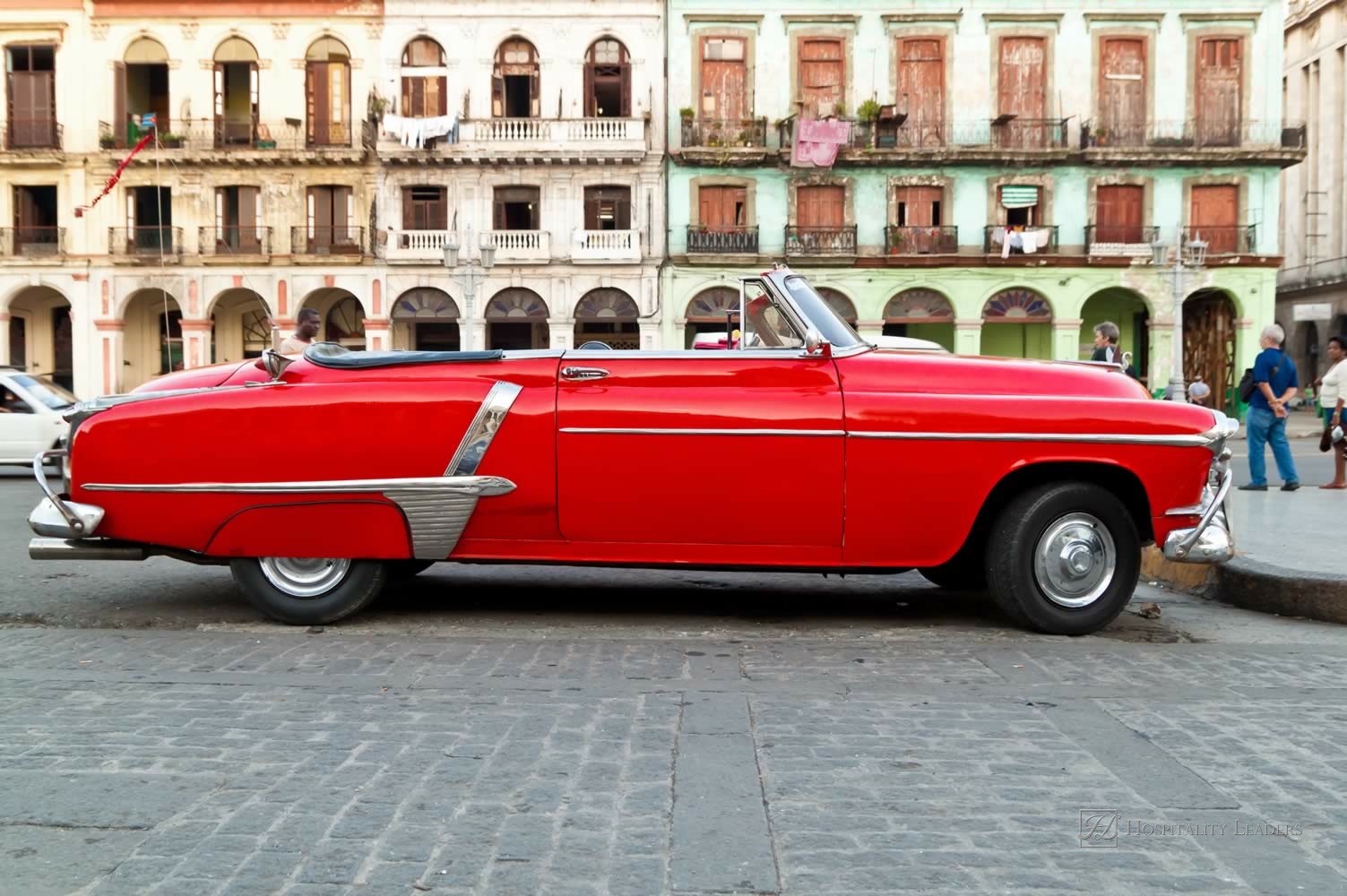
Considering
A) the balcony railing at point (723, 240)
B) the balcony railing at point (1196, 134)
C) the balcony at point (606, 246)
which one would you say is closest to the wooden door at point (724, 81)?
the balcony railing at point (723, 240)

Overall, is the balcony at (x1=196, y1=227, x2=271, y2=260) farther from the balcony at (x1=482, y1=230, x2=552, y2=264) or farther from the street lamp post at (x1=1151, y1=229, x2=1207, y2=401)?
the street lamp post at (x1=1151, y1=229, x2=1207, y2=401)

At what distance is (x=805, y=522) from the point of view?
5223 millimetres

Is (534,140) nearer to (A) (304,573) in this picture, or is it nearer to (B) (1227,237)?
(B) (1227,237)

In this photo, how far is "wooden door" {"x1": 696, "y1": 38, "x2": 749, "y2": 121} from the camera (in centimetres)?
3191

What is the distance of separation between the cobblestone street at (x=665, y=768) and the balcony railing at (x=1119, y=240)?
2895 centimetres

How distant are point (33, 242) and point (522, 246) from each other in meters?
14.1

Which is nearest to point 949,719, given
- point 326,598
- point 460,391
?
point 460,391

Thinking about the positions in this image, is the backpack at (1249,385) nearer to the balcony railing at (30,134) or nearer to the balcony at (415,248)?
the balcony at (415,248)

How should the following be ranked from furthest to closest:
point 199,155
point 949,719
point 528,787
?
point 199,155, point 949,719, point 528,787

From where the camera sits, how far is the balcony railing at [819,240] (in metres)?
31.8

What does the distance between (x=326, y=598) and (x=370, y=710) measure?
1632 mm

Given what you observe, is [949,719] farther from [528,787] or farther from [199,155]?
[199,155]

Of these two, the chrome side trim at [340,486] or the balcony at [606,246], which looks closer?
the chrome side trim at [340,486]

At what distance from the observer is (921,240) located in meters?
31.8
